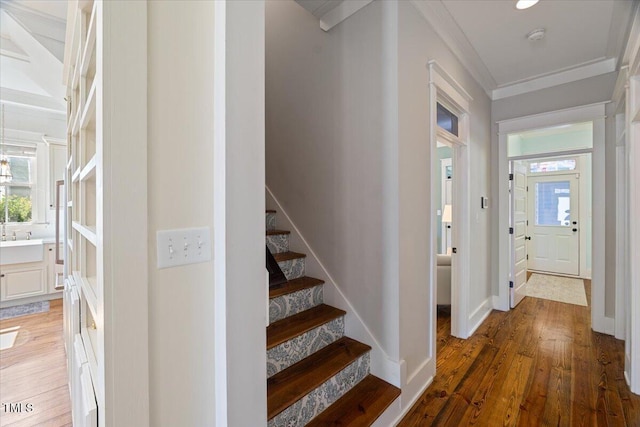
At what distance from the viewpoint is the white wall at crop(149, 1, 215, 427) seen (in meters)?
0.83

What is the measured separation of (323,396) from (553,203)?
6513mm

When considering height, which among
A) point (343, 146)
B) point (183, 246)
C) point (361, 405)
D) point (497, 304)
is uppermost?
point (343, 146)

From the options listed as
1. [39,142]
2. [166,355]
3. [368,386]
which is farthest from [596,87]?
[39,142]

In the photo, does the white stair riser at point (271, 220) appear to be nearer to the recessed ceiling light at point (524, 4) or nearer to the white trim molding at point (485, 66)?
the white trim molding at point (485, 66)

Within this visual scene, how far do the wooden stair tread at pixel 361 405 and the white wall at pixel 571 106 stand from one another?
2.78m

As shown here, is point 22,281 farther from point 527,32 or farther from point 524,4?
point 527,32

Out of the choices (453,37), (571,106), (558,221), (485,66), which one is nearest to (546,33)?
(485,66)

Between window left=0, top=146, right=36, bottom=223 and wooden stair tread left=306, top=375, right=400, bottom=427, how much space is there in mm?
5292

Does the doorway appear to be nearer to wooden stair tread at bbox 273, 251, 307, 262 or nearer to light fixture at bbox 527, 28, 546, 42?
light fixture at bbox 527, 28, 546, 42

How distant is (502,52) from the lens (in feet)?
9.36

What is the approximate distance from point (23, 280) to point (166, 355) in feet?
15.7

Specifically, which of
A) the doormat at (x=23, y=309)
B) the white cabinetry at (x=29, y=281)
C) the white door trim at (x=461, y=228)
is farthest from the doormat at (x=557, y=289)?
the white cabinetry at (x=29, y=281)

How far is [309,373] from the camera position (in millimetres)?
1630

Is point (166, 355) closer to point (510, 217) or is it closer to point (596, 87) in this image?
point (510, 217)
